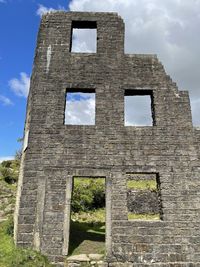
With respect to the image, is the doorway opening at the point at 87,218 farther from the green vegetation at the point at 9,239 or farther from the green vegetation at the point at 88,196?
the green vegetation at the point at 9,239

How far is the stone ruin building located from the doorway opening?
109cm

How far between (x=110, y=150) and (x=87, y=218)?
27.5 feet

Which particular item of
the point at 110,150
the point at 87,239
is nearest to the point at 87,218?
the point at 87,239

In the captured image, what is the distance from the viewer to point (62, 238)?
8.91 m

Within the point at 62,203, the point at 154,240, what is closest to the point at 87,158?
the point at 62,203

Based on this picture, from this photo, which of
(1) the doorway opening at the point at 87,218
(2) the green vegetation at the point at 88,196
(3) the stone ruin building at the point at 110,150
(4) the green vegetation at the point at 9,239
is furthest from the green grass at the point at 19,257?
(2) the green vegetation at the point at 88,196

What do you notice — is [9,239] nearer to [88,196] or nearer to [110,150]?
[110,150]

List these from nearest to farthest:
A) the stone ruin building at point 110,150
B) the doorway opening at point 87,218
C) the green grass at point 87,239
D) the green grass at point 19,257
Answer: the green grass at point 19,257, the stone ruin building at point 110,150, the green grass at point 87,239, the doorway opening at point 87,218

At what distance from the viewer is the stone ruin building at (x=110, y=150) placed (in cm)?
896

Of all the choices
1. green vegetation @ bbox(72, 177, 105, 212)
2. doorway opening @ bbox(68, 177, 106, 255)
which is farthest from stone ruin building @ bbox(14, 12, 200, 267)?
green vegetation @ bbox(72, 177, 105, 212)

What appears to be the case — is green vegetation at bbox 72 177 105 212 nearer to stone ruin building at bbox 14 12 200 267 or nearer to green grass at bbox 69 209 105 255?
green grass at bbox 69 209 105 255

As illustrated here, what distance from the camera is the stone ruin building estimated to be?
8961 millimetres

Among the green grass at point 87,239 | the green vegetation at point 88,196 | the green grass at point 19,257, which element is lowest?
the green grass at point 19,257

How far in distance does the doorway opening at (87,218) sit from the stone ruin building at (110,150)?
109 cm
